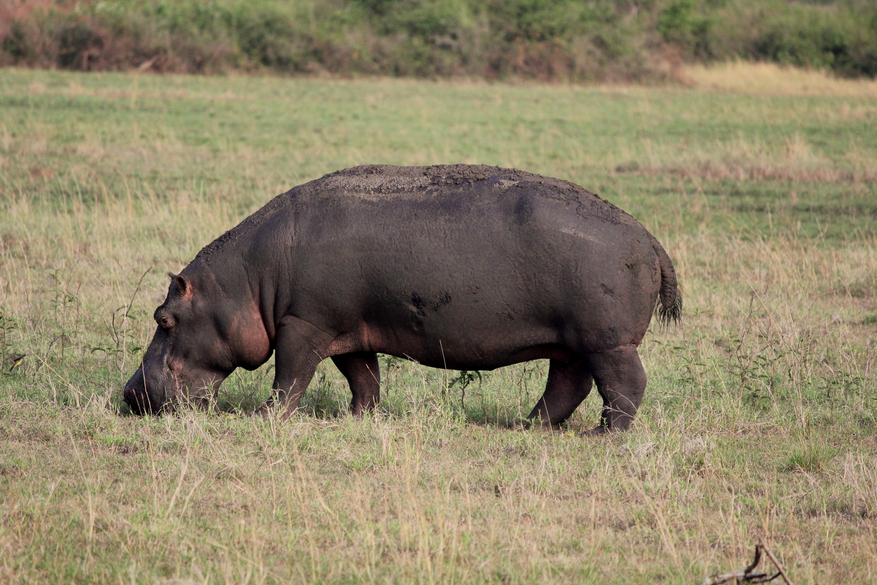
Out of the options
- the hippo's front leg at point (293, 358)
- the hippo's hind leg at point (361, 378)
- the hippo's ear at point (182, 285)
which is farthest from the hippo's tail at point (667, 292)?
the hippo's ear at point (182, 285)

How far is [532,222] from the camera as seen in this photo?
18.3ft

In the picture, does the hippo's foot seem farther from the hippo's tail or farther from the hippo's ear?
the hippo's ear

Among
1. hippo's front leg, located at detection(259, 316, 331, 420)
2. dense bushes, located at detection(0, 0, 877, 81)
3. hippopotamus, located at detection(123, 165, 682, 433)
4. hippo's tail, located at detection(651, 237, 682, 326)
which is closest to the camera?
hippopotamus, located at detection(123, 165, 682, 433)

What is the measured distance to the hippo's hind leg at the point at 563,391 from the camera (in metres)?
6.07

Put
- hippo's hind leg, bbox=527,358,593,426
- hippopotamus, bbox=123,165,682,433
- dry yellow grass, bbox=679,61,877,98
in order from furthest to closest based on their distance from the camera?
dry yellow grass, bbox=679,61,877,98, hippo's hind leg, bbox=527,358,593,426, hippopotamus, bbox=123,165,682,433

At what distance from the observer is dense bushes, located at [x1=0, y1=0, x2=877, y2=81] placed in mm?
33969

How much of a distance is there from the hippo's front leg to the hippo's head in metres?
0.23

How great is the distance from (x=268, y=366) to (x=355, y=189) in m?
2.10

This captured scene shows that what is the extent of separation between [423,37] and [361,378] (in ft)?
122

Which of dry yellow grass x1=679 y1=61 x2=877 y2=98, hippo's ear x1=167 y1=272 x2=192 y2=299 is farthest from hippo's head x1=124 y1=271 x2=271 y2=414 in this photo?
dry yellow grass x1=679 y1=61 x2=877 y2=98

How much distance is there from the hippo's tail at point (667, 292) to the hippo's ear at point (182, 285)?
284 centimetres

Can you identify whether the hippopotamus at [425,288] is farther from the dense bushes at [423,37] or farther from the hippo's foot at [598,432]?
the dense bushes at [423,37]

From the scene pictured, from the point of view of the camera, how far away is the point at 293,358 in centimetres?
579

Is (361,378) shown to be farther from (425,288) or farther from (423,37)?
(423,37)
